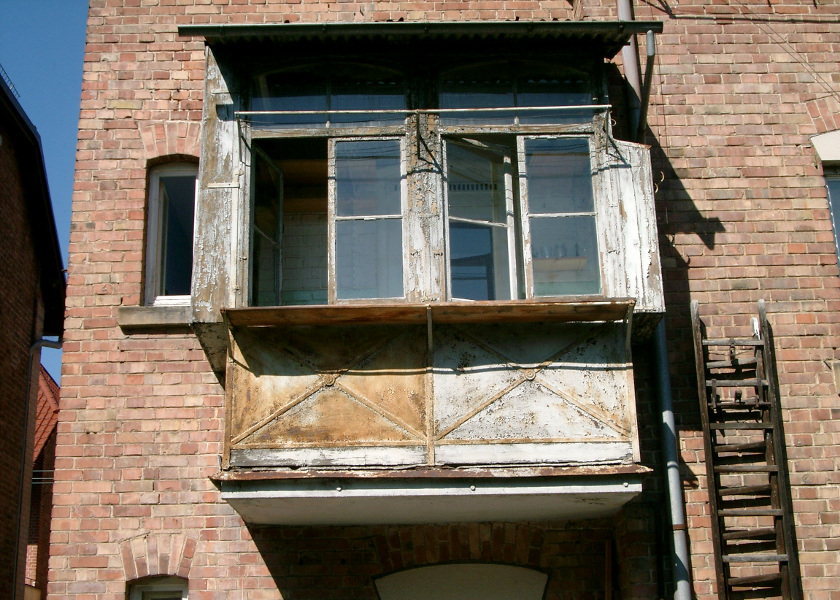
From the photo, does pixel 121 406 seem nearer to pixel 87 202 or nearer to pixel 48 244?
pixel 87 202

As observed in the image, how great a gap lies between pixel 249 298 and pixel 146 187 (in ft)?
6.38

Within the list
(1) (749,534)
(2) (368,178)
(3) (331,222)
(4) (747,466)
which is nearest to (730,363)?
(4) (747,466)

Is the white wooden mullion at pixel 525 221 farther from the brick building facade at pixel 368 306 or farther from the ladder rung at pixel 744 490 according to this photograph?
the ladder rung at pixel 744 490

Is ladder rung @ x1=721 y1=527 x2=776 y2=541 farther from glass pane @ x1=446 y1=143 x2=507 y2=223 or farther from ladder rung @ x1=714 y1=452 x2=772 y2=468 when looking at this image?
glass pane @ x1=446 y1=143 x2=507 y2=223

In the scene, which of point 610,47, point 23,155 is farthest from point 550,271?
point 23,155

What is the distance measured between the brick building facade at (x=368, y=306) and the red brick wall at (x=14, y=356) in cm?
480

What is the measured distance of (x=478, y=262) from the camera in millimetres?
7227

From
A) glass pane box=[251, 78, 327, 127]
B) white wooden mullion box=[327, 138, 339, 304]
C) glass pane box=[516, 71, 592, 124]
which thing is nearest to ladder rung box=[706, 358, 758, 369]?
glass pane box=[516, 71, 592, 124]

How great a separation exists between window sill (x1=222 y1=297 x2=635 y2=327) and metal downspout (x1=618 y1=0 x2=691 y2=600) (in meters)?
0.98

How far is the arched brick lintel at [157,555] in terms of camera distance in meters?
7.30

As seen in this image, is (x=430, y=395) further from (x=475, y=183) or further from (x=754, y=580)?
(x=754, y=580)

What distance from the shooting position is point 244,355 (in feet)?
22.2

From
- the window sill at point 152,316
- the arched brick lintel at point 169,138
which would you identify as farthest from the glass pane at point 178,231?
the window sill at point 152,316

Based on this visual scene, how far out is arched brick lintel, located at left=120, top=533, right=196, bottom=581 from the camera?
7.30m
